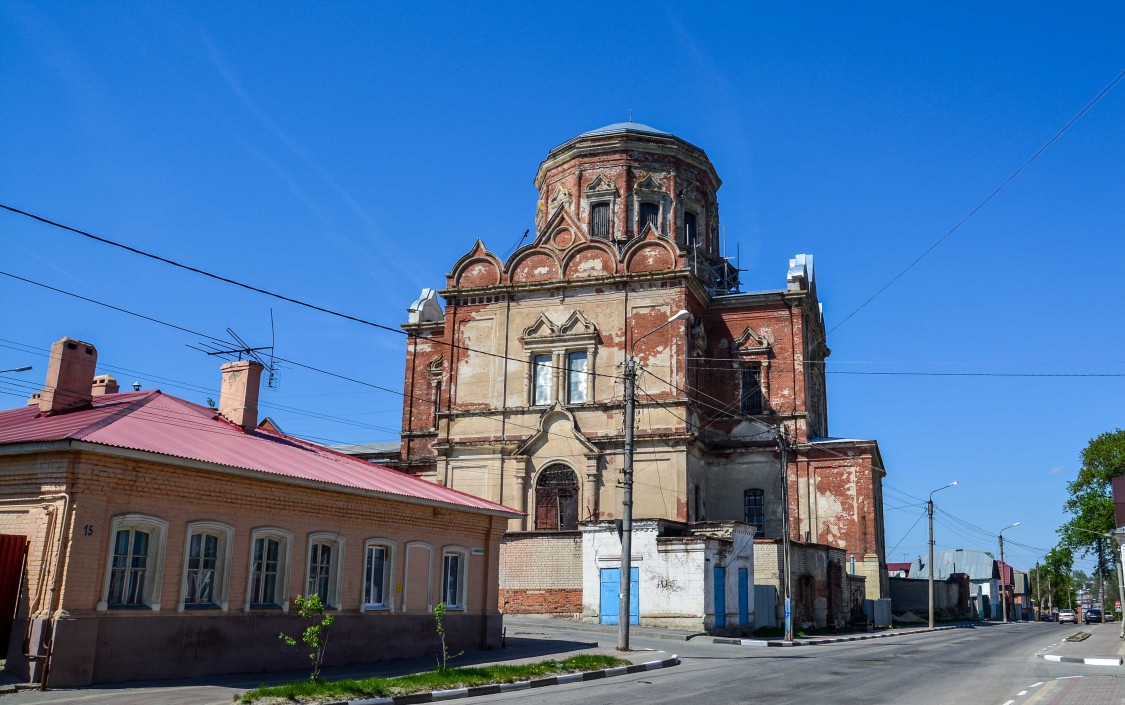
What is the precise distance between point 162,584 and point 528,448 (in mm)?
23297

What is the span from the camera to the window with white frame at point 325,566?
1838 centimetres

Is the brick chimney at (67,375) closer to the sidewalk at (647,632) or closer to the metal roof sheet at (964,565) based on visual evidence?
the sidewalk at (647,632)

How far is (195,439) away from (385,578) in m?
5.15

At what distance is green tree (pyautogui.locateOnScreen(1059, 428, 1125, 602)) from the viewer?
56.4m

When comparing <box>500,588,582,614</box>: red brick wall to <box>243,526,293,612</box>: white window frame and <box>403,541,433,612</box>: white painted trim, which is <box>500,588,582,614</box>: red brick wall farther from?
<box>243,526,293,612</box>: white window frame

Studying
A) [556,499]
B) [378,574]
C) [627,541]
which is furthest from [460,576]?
[556,499]

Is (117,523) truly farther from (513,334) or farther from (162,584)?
(513,334)

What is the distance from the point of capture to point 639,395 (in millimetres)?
37812

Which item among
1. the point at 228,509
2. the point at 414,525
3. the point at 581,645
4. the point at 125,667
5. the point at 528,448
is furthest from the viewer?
the point at 528,448

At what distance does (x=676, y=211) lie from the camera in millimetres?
44719

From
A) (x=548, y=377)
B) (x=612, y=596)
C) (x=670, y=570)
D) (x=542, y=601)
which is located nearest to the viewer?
(x=670, y=570)

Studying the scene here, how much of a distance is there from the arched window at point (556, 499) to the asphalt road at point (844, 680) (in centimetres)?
1231

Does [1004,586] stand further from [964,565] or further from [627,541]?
[627,541]

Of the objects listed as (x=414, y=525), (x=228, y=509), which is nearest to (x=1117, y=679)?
(x=414, y=525)
